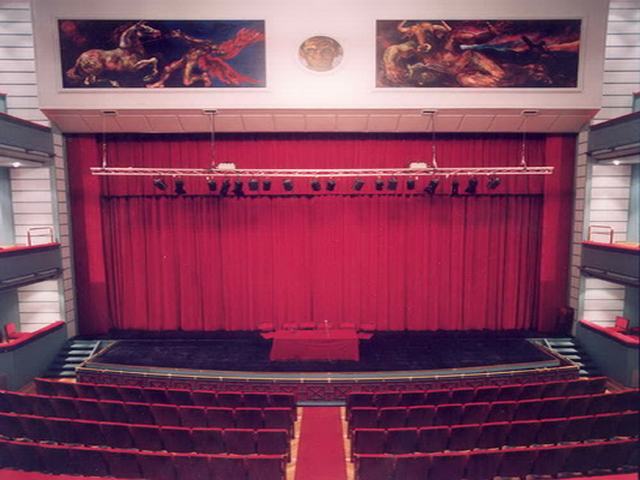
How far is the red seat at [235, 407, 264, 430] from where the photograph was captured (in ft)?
17.7

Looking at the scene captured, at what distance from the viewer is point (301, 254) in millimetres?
9781

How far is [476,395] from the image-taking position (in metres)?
6.10

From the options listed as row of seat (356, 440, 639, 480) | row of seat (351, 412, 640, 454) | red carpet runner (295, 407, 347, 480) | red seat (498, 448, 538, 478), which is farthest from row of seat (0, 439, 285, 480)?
red seat (498, 448, 538, 478)

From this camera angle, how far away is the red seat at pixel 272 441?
4.92m

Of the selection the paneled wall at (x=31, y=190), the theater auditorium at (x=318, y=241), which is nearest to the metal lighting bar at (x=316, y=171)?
the theater auditorium at (x=318, y=241)

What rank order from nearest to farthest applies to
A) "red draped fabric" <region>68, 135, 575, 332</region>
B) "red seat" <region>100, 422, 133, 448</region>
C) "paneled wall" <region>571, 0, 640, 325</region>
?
"red seat" <region>100, 422, 133, 448</region>, "paneled wall" <region>571, 0, 640, 325</region>, "red draped fabric" <region>68, 135, 575, 332</region>

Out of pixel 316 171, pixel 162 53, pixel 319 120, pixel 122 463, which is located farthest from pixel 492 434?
pixel 162 53

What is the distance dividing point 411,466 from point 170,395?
3748mm

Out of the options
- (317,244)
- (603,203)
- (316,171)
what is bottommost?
(317,244)

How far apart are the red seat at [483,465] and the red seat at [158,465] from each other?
3336mm

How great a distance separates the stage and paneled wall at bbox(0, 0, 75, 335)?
1785 millimetres

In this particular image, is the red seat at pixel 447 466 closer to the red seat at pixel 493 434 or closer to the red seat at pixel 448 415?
the red seat at pixel 493 434

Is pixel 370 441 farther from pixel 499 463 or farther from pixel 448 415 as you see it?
pixel 499 463

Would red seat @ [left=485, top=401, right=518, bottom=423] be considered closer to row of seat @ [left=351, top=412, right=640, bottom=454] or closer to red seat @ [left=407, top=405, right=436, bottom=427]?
row of seat @ [left=351, top=412, right=640, bottom=454]
